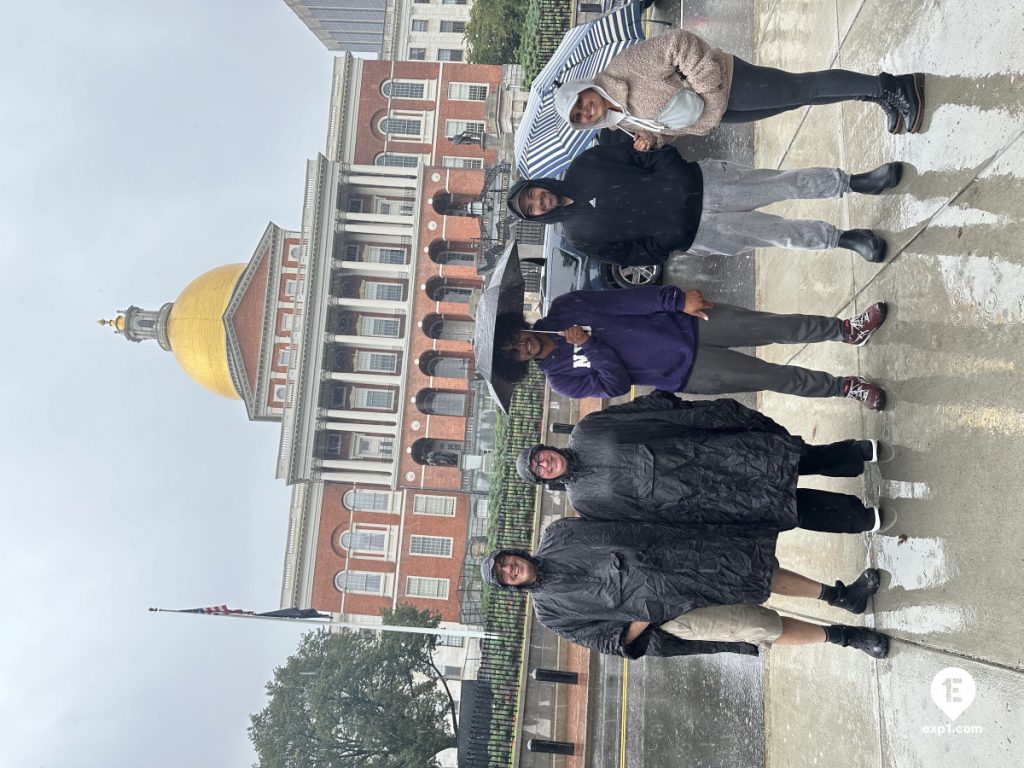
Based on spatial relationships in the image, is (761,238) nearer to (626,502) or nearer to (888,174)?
(888,174)

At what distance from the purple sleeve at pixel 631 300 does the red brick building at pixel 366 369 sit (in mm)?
24002

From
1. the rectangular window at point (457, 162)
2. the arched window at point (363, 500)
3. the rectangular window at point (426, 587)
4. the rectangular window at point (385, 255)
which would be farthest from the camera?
the rectangular window at point (457, 162)

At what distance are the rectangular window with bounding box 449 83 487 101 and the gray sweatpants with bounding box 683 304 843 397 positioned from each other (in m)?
32.8

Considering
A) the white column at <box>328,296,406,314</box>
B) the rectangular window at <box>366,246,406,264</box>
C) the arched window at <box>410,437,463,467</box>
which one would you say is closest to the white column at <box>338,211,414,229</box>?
the rectangular window at <box>366,246,406,264</box>

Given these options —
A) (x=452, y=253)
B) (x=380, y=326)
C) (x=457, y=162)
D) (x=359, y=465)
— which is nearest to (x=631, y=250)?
(x=452, y=253)

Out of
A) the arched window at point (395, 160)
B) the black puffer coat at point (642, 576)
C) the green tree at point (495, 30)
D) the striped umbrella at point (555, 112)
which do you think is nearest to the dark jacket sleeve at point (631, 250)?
the black puffer coat at point (642, 576)

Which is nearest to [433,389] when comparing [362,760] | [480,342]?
[362,760]

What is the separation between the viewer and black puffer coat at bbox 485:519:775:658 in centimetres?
493

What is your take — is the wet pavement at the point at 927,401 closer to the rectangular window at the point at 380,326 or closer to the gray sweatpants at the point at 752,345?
the gray sweatpants at the point at 752,345

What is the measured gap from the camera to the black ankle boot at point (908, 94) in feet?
15.9

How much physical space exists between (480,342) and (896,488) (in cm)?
295

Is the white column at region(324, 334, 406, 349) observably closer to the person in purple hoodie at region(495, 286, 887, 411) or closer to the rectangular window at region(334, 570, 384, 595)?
the rectangular window at region(334, 570, 384, 595)

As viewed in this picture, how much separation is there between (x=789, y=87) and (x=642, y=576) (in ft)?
10.8

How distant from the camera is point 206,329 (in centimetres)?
3266
